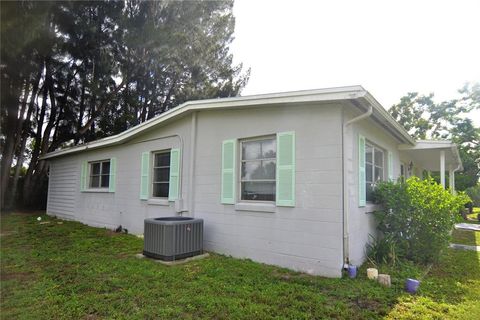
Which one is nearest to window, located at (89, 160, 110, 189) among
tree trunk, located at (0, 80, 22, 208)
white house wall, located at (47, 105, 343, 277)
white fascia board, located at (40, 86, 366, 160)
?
white house wall, located at (47, 105, 343, 277)

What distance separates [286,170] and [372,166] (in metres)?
2.37

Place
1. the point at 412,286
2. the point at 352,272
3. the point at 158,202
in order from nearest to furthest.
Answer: the point at 412,286, the point at 352,272, the point at 158,202

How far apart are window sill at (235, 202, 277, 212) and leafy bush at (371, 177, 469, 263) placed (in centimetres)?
Result: 206

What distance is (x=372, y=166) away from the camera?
6.19m

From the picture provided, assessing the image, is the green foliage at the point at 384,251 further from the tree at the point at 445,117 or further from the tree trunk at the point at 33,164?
the tree at the point at 445,117

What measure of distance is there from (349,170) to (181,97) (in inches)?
546

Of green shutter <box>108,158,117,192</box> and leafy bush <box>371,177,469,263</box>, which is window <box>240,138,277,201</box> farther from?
green shutter <box>108,158,117,192</box>

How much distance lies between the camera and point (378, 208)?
19.3ft

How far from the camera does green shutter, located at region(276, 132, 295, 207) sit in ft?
15.9

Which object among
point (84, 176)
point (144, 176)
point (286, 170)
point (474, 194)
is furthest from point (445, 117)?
point (84, 176)

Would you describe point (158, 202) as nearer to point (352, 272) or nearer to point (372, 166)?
point (352, 272)

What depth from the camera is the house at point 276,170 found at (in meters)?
4.51

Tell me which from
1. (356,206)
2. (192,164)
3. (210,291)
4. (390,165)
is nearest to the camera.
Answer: (210,291)

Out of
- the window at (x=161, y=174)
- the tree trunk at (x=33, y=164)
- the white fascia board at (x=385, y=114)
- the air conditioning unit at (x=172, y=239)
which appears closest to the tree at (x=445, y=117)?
the white fascia board at (x=385, y=114)
